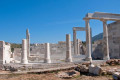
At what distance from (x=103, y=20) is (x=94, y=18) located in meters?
1.66

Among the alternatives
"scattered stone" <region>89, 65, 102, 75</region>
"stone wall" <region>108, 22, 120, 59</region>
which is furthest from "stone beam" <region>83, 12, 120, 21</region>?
"scattered stone" <region>89, 65, 102, 75</region>

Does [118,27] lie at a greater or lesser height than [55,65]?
greater

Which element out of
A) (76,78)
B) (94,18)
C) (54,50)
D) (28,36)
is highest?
(94,18)

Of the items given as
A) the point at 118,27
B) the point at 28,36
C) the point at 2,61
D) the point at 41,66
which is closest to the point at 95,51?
the point at 118,27

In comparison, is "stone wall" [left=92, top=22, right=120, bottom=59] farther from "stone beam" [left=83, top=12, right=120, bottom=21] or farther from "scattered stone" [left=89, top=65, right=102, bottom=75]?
"scattered stone" [left=89, top=65, right=102, bottom=75]

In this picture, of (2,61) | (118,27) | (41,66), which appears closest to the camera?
(41,66)

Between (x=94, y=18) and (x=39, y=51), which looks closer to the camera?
(x=94, y=18)

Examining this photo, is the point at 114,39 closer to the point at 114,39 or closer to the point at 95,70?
the point at 114,39

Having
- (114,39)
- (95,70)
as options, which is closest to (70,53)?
(95,70)

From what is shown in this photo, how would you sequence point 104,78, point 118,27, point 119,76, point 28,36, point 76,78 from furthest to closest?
point 28,36
point 118,27
point 76,78
point 104,78
point 119,76

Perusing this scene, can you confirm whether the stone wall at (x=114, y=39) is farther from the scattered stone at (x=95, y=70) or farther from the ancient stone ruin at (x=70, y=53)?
the scattered stone at (x=95, y=70)

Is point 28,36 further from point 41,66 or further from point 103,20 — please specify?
point 103,20

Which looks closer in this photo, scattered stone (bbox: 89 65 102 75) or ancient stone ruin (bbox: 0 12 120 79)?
scattered stone (bbox: 89 65 102 75)

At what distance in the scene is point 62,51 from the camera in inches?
1130
